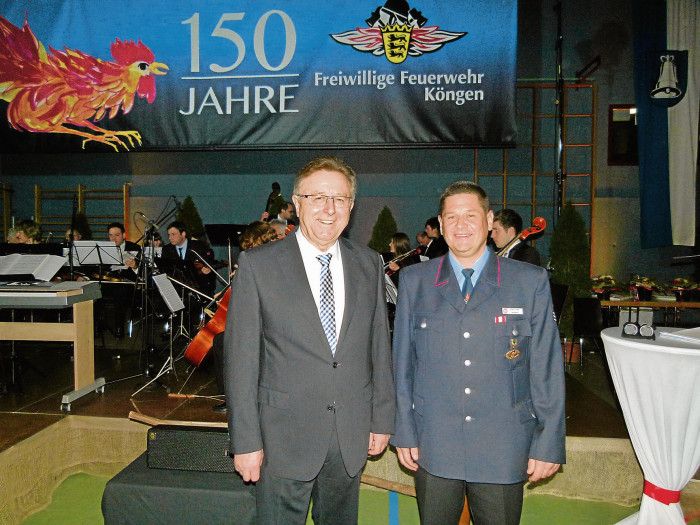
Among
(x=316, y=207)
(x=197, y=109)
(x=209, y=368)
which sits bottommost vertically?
(x=209, y=368)

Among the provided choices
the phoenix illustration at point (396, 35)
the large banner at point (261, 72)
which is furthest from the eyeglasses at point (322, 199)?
the phoenix illustration at point (396, 35)

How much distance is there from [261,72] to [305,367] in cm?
417

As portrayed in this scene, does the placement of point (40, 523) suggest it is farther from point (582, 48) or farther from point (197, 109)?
point (582, 48)

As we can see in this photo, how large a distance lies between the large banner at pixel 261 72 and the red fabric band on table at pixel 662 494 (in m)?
3.42

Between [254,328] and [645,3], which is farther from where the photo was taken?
[645,3]

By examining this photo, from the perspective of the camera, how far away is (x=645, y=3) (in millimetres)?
7227

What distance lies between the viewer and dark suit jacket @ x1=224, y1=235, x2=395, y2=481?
69.6 inches

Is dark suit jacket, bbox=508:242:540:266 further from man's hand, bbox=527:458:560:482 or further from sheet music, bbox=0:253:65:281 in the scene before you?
sheet music, bbox=0:253:65:281

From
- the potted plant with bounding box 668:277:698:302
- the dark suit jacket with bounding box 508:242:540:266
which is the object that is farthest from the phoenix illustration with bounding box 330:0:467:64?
the potted plant with bounding box 668:277:698:302

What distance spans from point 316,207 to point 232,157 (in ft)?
27.9

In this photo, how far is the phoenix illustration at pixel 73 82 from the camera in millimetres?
5188

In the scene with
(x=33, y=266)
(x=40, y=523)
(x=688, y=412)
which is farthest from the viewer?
(x=33, y=266)

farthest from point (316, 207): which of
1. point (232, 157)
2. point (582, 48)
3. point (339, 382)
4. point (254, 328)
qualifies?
point (582, 48)

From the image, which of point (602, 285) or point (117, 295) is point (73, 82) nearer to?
point (117, 295)
